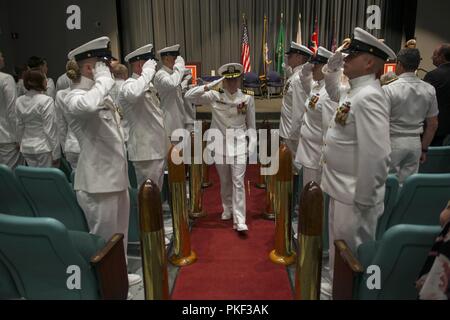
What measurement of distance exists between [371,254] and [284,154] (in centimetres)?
118

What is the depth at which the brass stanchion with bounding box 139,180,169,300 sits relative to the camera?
5.98ft

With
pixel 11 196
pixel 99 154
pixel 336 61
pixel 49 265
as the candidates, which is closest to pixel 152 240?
pixel 49 265

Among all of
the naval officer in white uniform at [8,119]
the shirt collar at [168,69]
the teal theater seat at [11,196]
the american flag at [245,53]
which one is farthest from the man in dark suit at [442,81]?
the american flag at [245,53]

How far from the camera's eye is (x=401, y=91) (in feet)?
9.65

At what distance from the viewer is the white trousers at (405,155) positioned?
304 cm

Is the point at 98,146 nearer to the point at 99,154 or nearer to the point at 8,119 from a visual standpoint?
the point at 99,154

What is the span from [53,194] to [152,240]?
37.3 inches

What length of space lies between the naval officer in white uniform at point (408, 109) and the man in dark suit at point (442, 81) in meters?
0.84

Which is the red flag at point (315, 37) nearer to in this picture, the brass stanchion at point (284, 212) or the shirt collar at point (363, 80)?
the brass stanchion at point (284, 212)

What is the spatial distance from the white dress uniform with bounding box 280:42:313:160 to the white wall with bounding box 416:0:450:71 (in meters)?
6.14

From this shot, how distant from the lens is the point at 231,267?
283cm

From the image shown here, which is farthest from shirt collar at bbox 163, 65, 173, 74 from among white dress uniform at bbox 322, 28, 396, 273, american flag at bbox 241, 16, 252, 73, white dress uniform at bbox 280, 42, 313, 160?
american flag at bbox 241, 16, 252, 73

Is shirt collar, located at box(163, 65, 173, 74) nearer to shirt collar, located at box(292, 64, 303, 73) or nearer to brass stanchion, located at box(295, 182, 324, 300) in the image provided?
shirt collar, located at box(292, 64, 303, 73)

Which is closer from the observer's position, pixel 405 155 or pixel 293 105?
pixel 405 155
